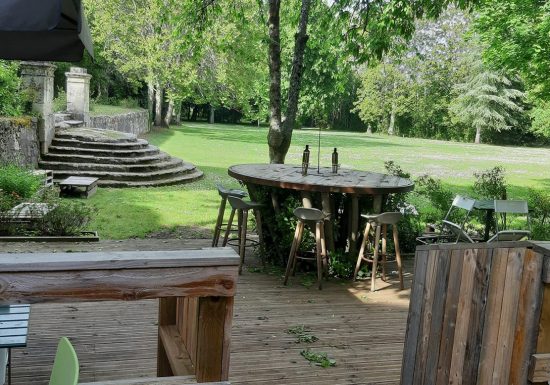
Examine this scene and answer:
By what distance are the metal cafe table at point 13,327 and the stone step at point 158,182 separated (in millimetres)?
12054

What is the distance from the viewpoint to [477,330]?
3.05m

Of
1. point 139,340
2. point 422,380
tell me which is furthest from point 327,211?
point 422,380

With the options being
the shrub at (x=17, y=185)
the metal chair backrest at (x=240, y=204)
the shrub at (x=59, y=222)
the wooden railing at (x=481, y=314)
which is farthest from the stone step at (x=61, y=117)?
the wooden railing at (x=481, y=314)

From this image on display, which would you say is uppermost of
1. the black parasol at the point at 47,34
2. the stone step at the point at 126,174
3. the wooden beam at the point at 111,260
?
the black parasol at the point at 47,34

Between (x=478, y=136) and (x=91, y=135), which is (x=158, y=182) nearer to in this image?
(x=91, y=135)

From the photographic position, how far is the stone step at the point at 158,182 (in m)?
14.9

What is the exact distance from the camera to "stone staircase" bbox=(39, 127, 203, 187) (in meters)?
15.0

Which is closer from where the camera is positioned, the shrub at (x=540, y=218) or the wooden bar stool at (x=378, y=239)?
the wooden bar stool at (x=378, y=239)

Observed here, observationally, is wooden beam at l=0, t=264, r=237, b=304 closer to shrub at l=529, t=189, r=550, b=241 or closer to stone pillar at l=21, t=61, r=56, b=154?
shrub at l=529, t=189, r=550, b=241

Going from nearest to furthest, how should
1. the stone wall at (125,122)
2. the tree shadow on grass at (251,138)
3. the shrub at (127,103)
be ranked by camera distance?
1. the stone wall at (125,122)
2. the tree shadow on grass at (251,138)
3. the shrub at (127,103)

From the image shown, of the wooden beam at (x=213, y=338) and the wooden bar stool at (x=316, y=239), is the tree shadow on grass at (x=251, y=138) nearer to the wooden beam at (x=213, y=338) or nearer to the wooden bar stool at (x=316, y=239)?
the wooden bar stool at (x=316, y=239)

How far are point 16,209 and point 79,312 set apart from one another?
4.09 meters

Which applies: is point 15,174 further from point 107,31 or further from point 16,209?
point 107,31

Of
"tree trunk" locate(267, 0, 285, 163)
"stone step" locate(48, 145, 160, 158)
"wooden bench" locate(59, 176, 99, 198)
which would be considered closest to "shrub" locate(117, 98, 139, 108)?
"stone step" locate(48, 145, 160, 158)
